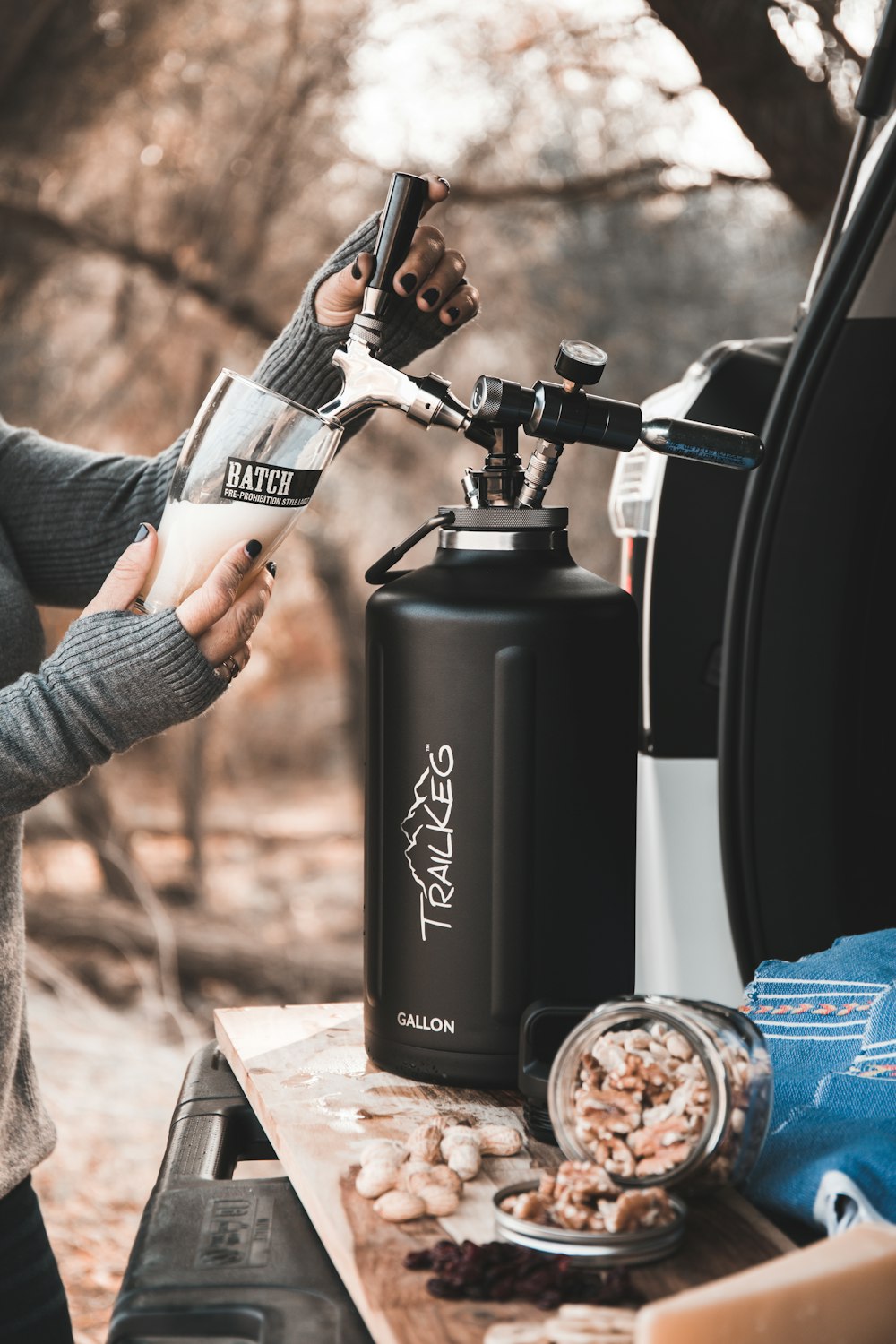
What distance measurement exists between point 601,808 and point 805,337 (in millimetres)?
669

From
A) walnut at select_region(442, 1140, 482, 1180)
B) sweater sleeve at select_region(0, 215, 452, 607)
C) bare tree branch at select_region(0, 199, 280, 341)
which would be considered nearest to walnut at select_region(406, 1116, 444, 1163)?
walnut at select_region(442, 1140, 482, 1180)

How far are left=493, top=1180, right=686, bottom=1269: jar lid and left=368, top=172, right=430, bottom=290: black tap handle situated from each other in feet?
2.14

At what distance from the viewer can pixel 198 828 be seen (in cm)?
427

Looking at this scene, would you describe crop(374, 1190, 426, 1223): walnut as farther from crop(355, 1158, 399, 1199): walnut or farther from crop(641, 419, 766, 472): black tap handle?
crop(641, 419, 766, 472): black tap handle

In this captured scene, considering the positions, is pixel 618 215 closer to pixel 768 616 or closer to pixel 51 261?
pixel 51 261

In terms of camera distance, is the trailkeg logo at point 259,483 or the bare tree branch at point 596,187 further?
the bare tree branch at point 596,187

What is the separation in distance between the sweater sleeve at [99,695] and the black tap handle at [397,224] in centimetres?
30

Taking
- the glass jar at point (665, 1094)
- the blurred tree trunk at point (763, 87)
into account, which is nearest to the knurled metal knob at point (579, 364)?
the glass jar at point (665, 1094)

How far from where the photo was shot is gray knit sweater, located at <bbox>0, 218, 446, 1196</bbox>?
0.94m

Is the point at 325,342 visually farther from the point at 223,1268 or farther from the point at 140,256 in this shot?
the point at 140,256

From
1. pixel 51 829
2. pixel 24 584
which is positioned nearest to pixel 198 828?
pixel 51 829

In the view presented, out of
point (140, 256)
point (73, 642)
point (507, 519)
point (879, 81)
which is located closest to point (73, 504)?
point (73, 642)

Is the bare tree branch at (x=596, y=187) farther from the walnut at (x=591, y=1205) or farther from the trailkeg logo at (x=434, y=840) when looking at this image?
the walnut at (x=591, y=1205)

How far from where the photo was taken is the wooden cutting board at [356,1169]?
2.19 ft
